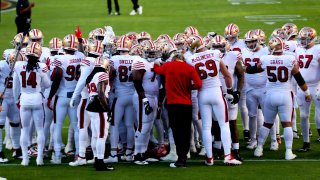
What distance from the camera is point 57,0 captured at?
3666 centimetres

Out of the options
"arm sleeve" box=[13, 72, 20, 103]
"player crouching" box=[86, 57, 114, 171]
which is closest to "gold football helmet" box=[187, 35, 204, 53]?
"player crouching" box=[86, 57, 114, 171]

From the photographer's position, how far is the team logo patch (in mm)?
34438

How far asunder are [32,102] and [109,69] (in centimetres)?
123

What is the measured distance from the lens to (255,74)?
44.7ft

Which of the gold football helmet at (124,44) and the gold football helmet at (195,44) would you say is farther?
the gold football helmet at (124,44)

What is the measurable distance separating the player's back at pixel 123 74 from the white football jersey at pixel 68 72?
0.54 metres

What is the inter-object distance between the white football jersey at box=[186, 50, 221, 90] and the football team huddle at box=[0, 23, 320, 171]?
0.01 m

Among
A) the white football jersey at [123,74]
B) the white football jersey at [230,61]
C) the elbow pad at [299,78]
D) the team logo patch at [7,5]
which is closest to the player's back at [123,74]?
the white football jersey at [123,74]

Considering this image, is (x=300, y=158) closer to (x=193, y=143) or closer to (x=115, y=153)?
(x=193, y=143)

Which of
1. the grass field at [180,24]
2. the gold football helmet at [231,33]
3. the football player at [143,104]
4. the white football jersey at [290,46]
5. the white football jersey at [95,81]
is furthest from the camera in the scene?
the white football jersey at [290,46]

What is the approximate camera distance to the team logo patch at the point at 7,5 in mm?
34438

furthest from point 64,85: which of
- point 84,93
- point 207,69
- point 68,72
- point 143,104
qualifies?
point 207,69

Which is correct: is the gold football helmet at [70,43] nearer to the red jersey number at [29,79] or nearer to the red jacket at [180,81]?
the red jersey number at [29,79]

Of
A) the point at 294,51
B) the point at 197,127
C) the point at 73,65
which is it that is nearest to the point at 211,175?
the point at 197,127
